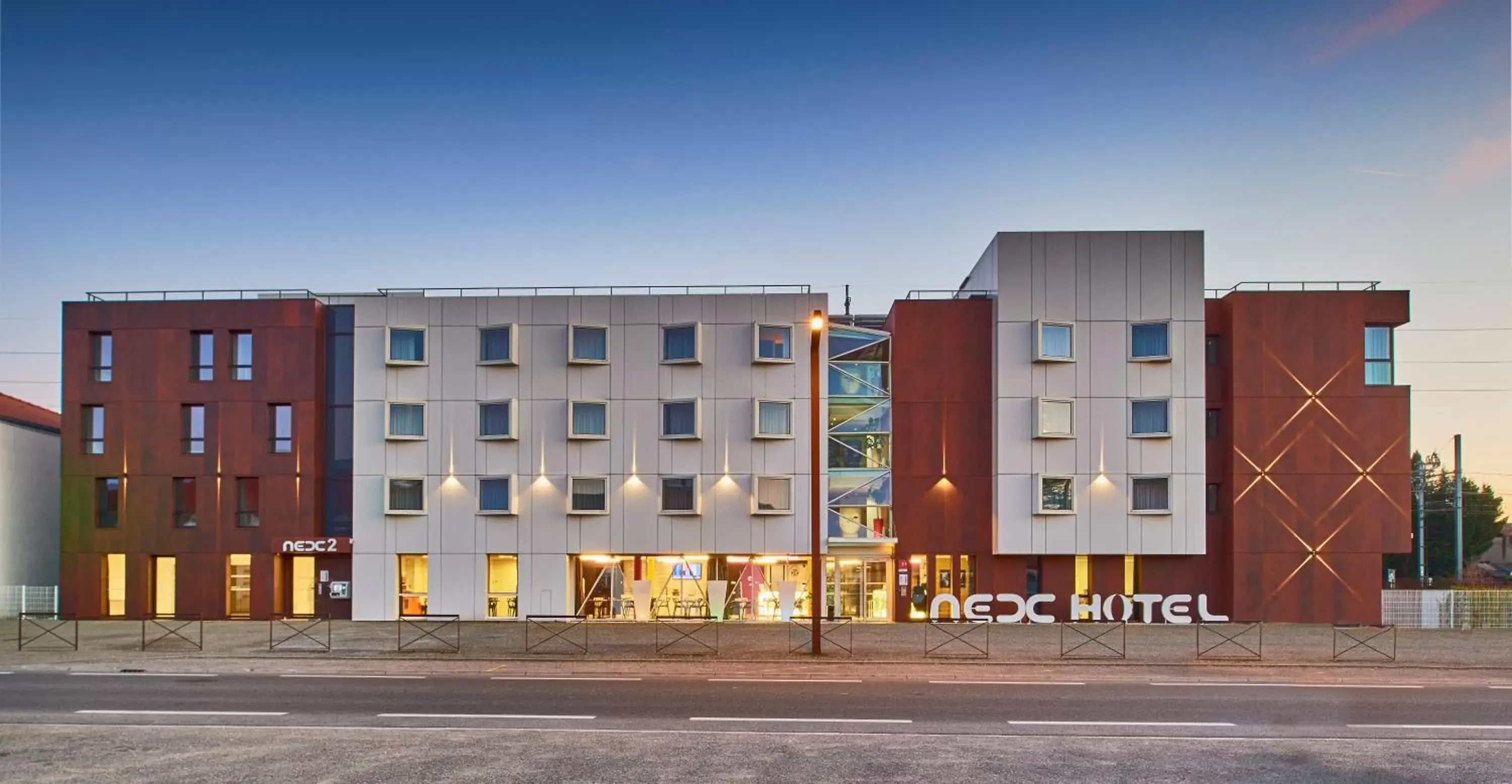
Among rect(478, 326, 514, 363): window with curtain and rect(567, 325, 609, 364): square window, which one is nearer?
rect(567, 325, 609, 364): square window

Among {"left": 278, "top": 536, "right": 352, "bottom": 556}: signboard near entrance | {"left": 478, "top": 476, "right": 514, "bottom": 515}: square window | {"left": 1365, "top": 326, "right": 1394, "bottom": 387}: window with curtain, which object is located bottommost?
{"left": 278, "top": 536, "right": 352, "bottom": 556}: signboard near entrance

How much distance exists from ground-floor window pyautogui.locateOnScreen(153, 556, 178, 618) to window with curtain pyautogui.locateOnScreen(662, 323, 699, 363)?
19.8 m

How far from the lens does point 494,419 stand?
32.6 meters

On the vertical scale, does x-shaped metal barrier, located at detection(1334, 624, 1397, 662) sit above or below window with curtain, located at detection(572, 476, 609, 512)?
below

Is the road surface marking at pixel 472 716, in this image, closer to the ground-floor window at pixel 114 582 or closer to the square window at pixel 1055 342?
the square window at pixel 1055 342

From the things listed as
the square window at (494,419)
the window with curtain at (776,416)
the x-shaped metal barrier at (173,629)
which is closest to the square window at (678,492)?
the window with curtain at (776,416)

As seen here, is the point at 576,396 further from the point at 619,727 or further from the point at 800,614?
the point at 619,727

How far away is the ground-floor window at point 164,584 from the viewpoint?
32.9 m

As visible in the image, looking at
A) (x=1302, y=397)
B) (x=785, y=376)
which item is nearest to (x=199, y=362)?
(x=785, y=376)

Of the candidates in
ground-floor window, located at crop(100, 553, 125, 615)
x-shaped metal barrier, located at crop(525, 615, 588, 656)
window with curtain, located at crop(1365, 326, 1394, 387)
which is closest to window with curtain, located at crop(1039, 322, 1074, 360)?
window with curtain, located at crop(1365, 326, 1394, 387)

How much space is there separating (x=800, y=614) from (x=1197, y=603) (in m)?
14.1

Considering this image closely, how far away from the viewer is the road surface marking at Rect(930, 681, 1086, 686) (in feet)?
64.1

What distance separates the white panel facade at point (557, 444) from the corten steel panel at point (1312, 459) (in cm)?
1573

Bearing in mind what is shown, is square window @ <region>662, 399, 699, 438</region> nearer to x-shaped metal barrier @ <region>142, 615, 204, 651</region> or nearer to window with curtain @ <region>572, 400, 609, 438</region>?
window with curtain @ <region>572, 400, 609, 438</region>
